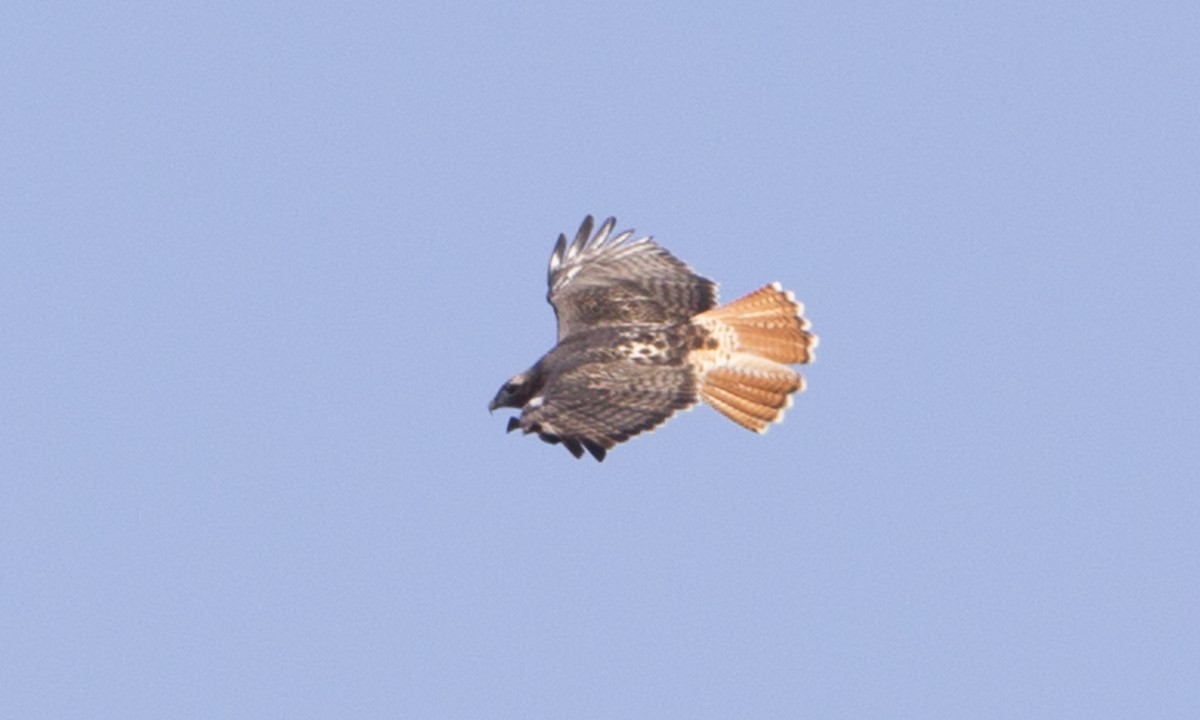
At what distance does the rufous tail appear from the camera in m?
17.7

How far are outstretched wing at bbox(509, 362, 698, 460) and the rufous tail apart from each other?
0.38 metres

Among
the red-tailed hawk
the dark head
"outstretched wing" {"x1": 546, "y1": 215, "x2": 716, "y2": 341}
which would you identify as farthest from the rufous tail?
the dark head

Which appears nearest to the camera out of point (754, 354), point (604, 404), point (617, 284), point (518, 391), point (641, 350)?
point (604, 404)

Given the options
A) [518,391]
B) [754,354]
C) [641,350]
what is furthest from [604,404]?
[754,354]

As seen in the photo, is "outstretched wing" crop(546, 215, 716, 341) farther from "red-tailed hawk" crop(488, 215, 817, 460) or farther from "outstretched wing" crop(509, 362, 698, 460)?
"outstretched wing" crop(509, 362, 698, 460)

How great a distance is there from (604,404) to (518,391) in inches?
60.9

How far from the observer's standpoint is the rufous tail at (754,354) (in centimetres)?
1769

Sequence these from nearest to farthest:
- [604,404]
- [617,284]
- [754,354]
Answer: [604,404]
[754,354]
[617,284]

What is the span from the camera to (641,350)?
17.5 m

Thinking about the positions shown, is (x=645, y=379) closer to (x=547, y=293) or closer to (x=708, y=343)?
(x=708, y=343)

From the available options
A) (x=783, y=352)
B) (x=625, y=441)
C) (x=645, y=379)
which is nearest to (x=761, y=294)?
(x=783, y=352)

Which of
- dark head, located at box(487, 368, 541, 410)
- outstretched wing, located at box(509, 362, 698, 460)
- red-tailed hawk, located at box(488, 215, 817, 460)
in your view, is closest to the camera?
outstretched wing, located at box(509, 362, 698, 460)

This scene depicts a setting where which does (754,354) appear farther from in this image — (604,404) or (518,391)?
(604,404)

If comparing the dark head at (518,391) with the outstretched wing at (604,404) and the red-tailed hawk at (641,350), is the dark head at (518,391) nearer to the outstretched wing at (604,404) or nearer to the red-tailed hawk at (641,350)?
the red-tailed hawk at (641,350)
